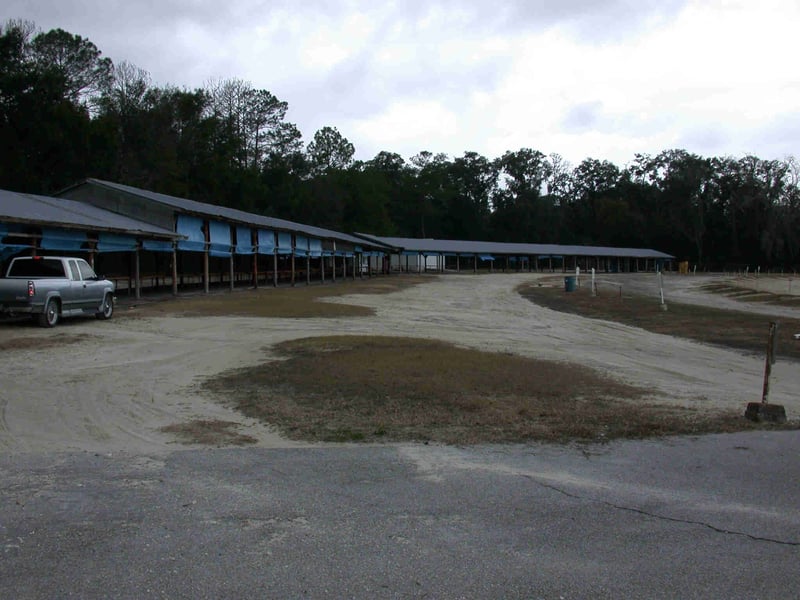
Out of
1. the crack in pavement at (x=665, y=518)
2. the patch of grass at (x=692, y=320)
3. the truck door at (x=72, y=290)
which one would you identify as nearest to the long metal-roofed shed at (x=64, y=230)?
the truck door at (x=72, y=290)

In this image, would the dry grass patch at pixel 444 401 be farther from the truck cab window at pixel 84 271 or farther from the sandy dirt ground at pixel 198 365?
the truck cab window at pixel 84 271

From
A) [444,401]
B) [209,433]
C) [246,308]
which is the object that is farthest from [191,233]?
[209,433]

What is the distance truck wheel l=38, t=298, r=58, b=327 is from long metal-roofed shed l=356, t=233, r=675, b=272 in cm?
5435

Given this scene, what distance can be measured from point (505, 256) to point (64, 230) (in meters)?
66.9

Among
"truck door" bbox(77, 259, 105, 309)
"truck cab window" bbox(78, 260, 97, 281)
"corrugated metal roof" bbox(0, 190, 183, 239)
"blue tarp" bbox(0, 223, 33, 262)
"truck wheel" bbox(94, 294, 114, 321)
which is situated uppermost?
"corrugated metal roof" bbox(0, 190, 183, 239)

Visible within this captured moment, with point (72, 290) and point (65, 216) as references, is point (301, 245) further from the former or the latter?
point (72, 290)

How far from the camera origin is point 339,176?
309 feet

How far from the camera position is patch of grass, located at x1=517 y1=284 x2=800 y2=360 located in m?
17.4

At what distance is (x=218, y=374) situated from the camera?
10.7 m

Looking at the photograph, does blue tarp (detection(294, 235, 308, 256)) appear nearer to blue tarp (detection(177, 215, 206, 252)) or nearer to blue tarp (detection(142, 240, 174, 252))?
blue tarp (detection(177, 215, 206, 252))

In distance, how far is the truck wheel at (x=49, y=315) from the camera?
16264mm

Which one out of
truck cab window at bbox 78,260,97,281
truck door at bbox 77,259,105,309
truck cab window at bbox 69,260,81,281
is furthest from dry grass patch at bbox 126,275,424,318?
truck cab window at bbox 69,260,81,281

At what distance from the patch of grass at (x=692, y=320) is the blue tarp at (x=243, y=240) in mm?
15672

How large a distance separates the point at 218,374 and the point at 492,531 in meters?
7.24
